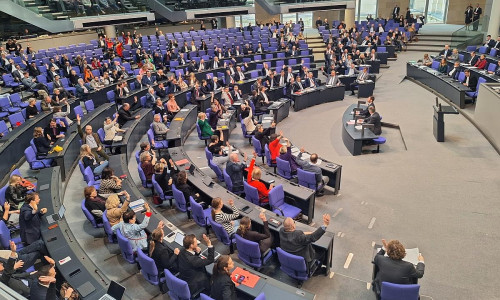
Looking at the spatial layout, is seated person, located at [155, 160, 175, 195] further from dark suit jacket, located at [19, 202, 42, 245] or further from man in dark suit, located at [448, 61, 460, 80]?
man in dark suit, located at [448, 61, 460, 80]

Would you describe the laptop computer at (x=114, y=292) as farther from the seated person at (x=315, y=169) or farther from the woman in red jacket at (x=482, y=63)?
the woman in red jacket at (x=482, y=63)

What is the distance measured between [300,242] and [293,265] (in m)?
0.37

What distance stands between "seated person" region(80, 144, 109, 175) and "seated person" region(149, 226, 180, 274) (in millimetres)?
3924

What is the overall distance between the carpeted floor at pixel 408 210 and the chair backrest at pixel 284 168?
1007 mm

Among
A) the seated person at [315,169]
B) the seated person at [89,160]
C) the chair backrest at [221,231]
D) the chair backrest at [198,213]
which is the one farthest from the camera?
the seated person at [89,160]

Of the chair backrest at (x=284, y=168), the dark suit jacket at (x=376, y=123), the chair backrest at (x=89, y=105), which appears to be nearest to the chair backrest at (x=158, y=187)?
the chair backrest at (x=284, y=168)

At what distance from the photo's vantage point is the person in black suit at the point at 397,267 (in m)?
5.21

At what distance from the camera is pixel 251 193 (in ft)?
26.0

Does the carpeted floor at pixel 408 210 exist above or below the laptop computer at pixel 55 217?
below

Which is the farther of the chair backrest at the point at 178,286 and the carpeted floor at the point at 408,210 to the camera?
the carpeted floor at the point at 408,210

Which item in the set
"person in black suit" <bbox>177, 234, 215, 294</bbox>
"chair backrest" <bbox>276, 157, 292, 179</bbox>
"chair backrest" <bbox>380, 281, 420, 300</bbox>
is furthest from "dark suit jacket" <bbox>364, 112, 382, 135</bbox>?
"person in black suit" <bbox>177, 234, 215, 294</bbox>

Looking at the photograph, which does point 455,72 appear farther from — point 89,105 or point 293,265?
point 89,105

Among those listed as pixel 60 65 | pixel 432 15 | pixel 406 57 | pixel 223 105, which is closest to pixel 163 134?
pixel 223 105

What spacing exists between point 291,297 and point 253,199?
10.2 feet
